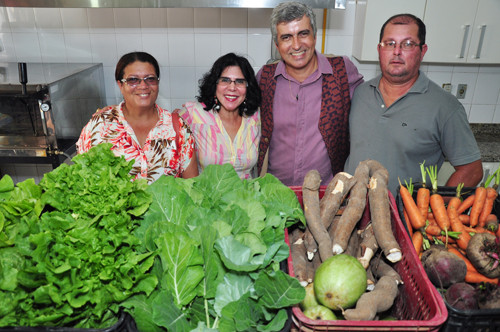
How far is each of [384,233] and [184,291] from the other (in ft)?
2.20

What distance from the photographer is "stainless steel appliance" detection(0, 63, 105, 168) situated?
2.21m

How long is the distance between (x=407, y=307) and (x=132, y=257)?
0.82m

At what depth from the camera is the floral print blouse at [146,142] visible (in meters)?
1.86

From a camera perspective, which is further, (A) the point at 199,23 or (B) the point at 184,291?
(A) the point at 199,23

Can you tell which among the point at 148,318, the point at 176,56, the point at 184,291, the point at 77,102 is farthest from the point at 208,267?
the point at 176,56

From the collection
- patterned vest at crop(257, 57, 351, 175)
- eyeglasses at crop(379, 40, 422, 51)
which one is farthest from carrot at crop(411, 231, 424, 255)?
eyeglasses at crop(379, 40, 422, 51)

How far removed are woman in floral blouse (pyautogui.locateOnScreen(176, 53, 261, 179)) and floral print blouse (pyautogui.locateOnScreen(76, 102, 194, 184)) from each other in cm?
13

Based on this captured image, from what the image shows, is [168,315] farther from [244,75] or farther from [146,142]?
[244,75]

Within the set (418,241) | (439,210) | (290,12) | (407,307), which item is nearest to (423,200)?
(439,210)

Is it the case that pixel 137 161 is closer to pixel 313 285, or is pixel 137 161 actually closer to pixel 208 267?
pixel 208 267

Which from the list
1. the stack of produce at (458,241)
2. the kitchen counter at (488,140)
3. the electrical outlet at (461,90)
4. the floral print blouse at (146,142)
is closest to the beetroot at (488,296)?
the stack of produce at (458,241)

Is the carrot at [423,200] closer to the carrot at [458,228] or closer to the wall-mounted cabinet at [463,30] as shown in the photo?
the carrot at [458,228]

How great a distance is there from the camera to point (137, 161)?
188cm

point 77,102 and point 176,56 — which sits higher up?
point 176,56
